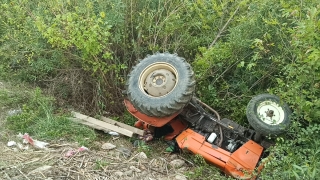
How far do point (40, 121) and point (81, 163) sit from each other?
3.90 ft

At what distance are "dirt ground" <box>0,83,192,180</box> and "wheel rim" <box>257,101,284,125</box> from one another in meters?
1.04

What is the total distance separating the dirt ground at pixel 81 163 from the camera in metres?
3.95

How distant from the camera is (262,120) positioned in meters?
4.41

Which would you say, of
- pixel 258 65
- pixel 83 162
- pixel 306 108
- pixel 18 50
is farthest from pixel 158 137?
pixel 18 50

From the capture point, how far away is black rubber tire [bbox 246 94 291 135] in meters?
4.28

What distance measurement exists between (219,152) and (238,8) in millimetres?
2550

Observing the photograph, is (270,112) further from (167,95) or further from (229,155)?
(167,95)

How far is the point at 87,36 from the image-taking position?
5.10m

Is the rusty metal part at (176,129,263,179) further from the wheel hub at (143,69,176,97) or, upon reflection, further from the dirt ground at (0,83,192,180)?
the wheel hub at (143,69,176,97)

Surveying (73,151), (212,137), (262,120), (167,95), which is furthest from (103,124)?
(262,120)

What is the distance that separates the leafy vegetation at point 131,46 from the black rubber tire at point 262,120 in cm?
16

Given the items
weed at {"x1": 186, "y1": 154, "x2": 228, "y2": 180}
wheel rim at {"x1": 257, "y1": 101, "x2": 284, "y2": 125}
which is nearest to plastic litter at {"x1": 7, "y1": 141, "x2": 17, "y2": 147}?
weed at {"x1": 186, "y1": 154, "x2": 228, "y2": 180}

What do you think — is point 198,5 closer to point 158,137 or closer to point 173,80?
point 173,80

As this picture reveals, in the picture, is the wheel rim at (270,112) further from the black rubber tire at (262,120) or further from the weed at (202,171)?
the weed at (202,171)
